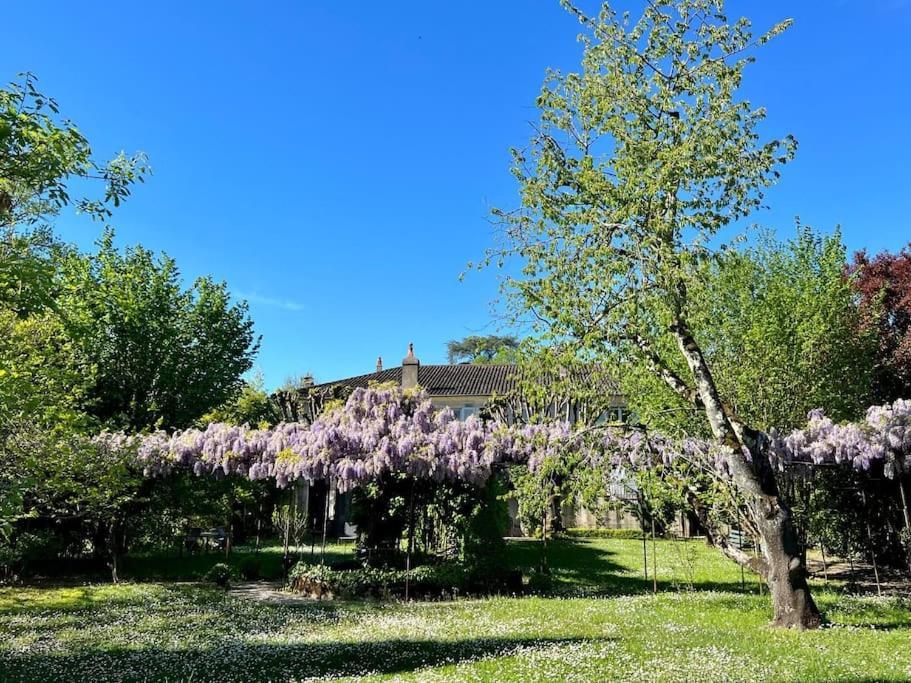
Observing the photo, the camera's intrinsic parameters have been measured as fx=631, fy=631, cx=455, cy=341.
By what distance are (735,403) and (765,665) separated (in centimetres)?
826

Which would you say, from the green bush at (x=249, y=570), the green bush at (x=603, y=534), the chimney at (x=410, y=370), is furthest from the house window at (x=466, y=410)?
the green bush at (x=249, y=570)

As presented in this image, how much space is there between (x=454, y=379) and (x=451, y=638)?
26108 mm

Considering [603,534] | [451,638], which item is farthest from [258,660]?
[603,534]

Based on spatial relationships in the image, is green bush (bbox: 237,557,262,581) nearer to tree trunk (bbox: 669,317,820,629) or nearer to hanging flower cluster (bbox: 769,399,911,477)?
tree trunk (bbox: 669,317,820,629)

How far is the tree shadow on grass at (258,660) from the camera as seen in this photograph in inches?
263

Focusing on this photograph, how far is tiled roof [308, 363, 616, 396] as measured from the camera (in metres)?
32.6

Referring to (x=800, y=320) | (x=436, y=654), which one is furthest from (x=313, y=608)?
(x=800, y=320)

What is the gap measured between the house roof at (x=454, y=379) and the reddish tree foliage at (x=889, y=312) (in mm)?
16464

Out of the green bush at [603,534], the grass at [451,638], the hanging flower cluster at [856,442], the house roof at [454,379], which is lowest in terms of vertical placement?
the green bush at [603,534]

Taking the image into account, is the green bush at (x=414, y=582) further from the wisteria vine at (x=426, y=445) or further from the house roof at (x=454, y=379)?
the house roof at (x=454, y=379)

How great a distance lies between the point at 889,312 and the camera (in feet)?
61.3

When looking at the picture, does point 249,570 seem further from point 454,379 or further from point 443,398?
point 454,379

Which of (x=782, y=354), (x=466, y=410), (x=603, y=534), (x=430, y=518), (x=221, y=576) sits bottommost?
(x=603, y=534)

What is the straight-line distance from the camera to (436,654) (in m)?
7.45
